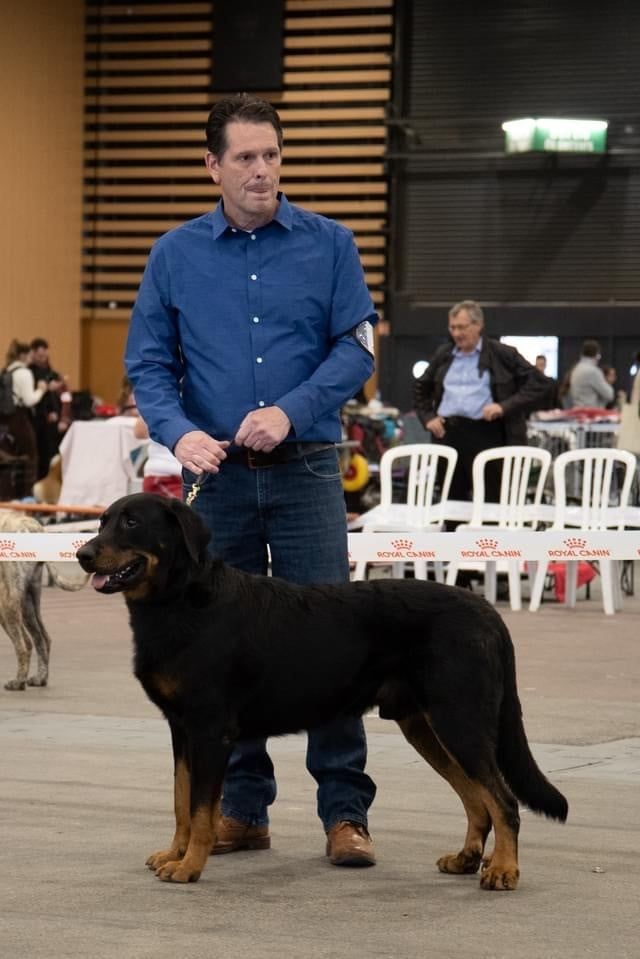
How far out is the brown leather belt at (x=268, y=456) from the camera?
4.25 m

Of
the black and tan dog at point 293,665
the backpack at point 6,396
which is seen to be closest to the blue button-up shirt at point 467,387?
the backpack at point 6,396

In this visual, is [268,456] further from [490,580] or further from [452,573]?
[490,580]

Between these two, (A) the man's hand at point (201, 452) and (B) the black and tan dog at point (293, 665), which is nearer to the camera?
(B) the black and tan dog at point (293, 665)

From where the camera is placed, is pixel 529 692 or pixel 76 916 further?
pixel 529 692

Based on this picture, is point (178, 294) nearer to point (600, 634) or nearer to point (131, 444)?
point (600, 634)

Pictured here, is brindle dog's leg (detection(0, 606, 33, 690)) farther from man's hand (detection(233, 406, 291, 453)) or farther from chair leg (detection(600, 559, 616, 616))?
chair leg (detection(600, 559, 616, 616))

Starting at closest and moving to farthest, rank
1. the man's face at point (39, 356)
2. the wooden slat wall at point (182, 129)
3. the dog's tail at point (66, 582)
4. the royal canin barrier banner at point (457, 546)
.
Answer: the royal canin barrier banner at point (457, 546) < the dog's tail at point (66, 582) < the man's face at point (39, 356) < the wooden slat wall at point (182, 129)

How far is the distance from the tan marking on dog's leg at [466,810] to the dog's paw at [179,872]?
59cm

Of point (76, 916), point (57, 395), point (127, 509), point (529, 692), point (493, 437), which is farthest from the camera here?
point (57, 395)

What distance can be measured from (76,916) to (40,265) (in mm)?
20032

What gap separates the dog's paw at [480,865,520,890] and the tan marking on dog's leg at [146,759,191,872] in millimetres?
684

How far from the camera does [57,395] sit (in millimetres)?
17406

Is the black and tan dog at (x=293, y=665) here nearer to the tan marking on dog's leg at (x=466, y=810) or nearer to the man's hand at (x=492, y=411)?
the tan marking on dog's leg at (x=466, y=810)

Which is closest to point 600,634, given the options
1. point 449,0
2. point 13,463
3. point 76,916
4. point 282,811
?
point 282,811
